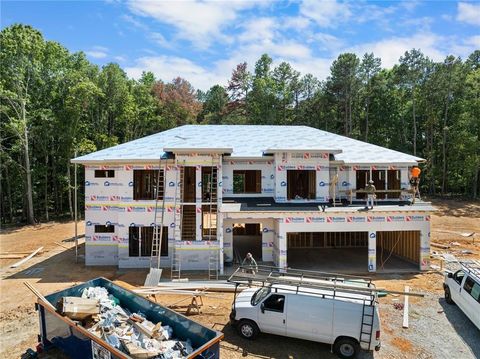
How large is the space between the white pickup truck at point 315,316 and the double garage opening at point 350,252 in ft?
30.1

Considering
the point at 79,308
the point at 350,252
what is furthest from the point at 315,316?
the point at 350,252

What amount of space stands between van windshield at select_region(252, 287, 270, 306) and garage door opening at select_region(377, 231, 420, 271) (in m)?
11.1

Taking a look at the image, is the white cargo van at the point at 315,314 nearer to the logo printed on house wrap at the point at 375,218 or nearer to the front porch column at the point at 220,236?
the front porch column at the point at 220,236

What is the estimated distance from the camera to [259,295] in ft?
40.5

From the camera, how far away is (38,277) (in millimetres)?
19453

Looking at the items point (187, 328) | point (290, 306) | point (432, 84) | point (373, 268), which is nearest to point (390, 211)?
point (373, 268)

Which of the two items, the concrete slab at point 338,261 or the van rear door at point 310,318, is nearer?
the van rear door at point 310,318

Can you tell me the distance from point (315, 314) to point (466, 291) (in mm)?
7170

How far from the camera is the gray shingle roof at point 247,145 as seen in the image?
A: 21.4 meters

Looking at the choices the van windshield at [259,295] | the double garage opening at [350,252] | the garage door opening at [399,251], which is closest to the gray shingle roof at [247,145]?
the garage door opening at [399,251]

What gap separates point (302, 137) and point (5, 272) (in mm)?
21971

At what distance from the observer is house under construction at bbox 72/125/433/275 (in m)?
19.9

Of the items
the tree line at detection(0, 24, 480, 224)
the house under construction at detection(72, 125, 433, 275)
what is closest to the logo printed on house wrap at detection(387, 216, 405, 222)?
the house under construction at detection(72, 125, 433, 275)

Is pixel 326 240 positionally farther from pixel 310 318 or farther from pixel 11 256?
pixel 11 256
